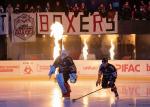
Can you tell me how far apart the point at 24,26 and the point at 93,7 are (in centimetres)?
364

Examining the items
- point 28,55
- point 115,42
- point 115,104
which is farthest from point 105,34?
point 115,104

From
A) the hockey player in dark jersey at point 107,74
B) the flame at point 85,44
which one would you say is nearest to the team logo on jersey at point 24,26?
the flame at point 85,44

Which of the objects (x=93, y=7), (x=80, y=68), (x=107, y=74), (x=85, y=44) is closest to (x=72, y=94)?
(x=107, y=74)

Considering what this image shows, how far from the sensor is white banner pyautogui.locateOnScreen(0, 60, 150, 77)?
26047 millimetres

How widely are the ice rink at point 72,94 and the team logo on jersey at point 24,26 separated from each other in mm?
2613

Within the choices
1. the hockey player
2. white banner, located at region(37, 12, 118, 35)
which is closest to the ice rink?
the hockey player

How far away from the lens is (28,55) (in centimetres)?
2759

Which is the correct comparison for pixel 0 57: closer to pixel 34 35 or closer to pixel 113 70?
pixel 34 35

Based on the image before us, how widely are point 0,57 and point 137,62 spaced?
6.95m

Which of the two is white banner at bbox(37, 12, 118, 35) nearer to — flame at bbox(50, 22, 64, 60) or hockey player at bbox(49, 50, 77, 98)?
flame at bbox(50, 22, 64, 60)

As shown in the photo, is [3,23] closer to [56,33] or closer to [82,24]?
[56,33]

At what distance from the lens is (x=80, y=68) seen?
26.3 m

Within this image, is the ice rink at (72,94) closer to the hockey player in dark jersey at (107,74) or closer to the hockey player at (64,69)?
the hockey player in dark jersey at (107,74)

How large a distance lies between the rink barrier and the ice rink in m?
0.69
